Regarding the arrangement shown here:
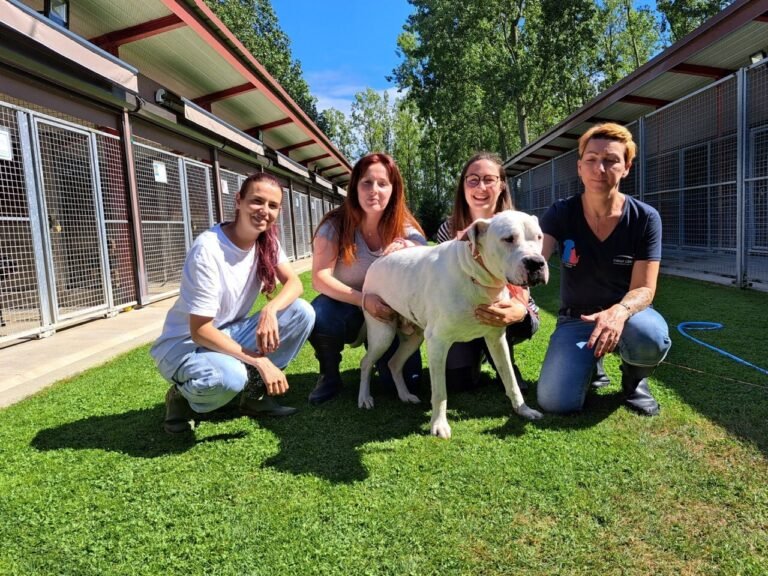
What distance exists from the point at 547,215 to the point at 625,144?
2.08 ft

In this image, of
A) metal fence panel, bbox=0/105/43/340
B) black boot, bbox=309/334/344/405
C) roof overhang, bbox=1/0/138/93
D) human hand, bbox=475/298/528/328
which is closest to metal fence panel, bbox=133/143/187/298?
roof overhang, bbox=1/0/138/93

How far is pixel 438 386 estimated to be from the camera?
107 inches

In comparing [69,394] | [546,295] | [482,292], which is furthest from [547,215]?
[546,295]

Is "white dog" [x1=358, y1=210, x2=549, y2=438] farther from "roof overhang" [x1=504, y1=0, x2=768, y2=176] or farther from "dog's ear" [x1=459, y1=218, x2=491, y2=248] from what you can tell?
"roof overhang" [x1=504, y1=0, x2=768, y2=176]

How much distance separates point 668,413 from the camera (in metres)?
2.81

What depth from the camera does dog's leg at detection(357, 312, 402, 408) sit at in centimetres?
322

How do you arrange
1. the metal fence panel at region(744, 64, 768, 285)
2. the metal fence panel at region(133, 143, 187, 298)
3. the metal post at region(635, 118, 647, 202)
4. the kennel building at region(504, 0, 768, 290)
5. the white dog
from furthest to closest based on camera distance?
the metal post at region(635, 118, 647, 202)
the metal fence panel at region(133, 143, 187, 298)
the metal fence panel at region(744, 64, 768, 285)
the kennel building at region(504, 0, 768, 290)
the white dog

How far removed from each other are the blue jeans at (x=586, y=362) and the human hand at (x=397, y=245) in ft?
4.03

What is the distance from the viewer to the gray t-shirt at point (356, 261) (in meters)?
3.58

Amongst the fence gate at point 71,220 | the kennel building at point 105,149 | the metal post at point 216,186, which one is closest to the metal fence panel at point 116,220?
the kennel building at point 105,149

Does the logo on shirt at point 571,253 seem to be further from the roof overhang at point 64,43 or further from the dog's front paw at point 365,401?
the roof overhang at point 64,43

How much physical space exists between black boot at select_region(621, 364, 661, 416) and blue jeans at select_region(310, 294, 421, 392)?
137 centimetres

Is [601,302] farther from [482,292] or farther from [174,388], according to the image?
[174,388]

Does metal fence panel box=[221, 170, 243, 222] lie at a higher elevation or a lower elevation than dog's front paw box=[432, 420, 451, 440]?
higher
